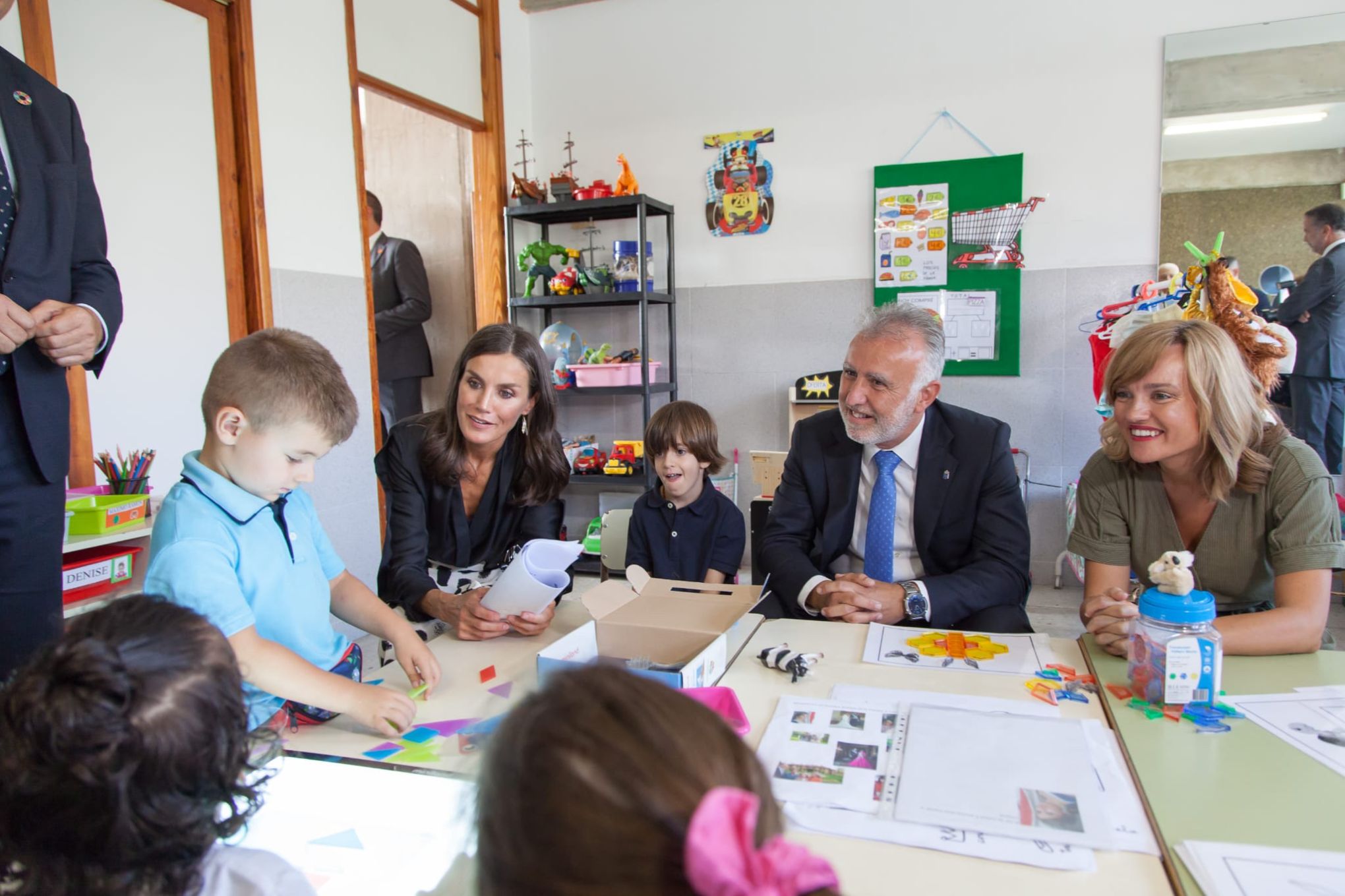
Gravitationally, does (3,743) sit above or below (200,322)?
below

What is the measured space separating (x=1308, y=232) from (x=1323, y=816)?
3.58 metres

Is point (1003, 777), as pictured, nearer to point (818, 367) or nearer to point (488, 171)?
point (818, 367)

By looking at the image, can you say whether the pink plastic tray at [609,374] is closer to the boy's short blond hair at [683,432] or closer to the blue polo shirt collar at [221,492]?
the boy's short blond hair at [683,432]

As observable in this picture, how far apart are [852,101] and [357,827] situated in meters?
3.92

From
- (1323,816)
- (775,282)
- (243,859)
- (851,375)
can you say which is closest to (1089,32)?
(775,282)

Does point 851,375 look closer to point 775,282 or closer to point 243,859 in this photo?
point 243,859

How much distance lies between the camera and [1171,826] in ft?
2.90

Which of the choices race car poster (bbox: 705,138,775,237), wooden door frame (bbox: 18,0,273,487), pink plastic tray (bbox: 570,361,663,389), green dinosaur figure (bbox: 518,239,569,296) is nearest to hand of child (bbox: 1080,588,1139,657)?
wooden door frame (bbox: 18,0,273,487)

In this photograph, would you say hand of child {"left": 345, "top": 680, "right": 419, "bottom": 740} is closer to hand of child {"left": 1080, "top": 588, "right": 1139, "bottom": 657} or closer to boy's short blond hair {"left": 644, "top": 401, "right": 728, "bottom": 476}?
hand of child {"left": 1080, "top": 588, "right": 1139, "bottom": 657}

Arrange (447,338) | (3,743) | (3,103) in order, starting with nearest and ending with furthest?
(3,743) < (3,103) < (447,338)

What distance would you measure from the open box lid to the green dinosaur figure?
300 centimetres

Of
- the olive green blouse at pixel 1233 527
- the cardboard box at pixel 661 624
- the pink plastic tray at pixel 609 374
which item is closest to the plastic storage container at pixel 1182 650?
the olive green blouse at pixel 1233 527

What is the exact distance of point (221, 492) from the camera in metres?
1.26

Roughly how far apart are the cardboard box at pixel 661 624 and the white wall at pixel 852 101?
2930 mm
